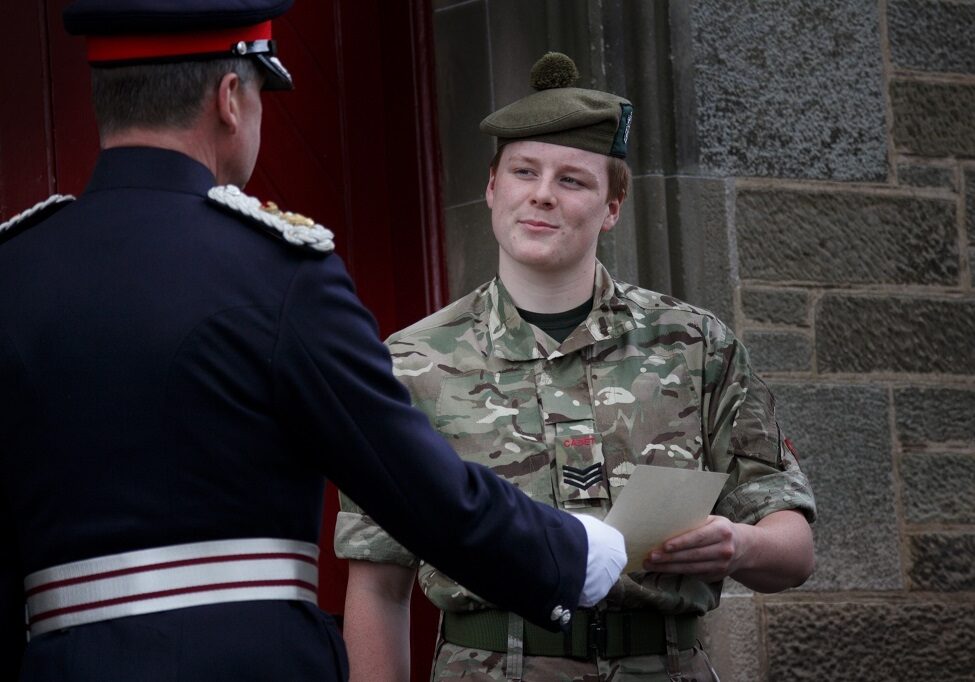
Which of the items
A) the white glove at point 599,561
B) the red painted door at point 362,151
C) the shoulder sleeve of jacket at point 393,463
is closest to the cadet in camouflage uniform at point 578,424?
the white glove at point 599,561

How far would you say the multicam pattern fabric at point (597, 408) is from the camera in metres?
2.97

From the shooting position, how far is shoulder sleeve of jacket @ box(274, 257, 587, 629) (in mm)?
2066

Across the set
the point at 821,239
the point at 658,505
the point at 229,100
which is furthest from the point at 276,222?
Result: the point at 821,239

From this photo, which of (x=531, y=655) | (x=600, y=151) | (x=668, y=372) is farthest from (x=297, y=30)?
(x=531, y=655)

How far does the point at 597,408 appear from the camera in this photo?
3033 mm

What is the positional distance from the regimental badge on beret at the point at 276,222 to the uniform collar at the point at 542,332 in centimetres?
96

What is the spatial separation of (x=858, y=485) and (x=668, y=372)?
62.6 inches

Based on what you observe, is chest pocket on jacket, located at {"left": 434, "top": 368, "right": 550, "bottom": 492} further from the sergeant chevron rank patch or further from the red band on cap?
the red band on cap

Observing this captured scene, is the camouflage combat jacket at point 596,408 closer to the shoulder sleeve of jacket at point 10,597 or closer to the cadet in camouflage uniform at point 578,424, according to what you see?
the cadet in camouflage uniform at point 578,424

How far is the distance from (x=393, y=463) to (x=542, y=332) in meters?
1.02

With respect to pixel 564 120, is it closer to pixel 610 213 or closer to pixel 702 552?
pixel 610 213

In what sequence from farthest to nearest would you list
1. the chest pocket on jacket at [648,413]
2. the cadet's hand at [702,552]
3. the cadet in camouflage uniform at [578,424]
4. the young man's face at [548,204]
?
the young man's face at [548,204] → the chest pocket on jacket at [648,413] → the cadet in camouflage uniform at [578,424] → the cadet's hand at [702,552]

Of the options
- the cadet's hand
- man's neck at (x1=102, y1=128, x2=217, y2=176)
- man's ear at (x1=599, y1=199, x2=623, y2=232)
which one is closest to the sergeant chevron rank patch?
the cadet's hand

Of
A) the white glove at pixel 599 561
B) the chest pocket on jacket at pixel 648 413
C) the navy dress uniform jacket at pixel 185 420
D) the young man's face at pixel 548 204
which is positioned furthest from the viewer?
the young man's face at pixel 548 204
